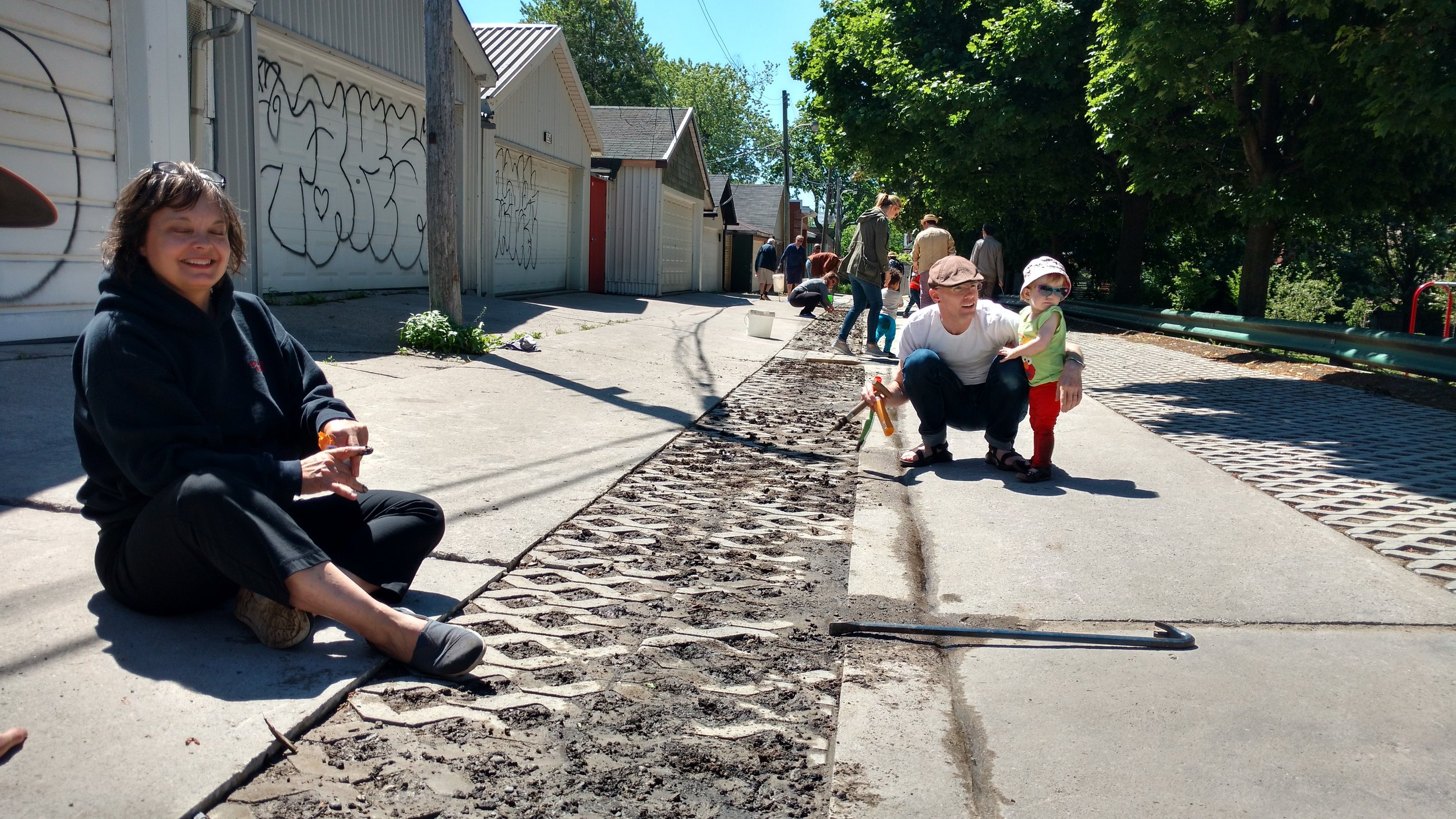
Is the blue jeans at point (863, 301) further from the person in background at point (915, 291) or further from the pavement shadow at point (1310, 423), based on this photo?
the pavement shadow at point (1310, 423)

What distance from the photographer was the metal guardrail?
998 cm

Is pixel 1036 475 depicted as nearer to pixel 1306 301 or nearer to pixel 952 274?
pixel 952 274

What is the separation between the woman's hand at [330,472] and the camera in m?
2.65

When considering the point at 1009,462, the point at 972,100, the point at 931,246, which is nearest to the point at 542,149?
the point at 972,100

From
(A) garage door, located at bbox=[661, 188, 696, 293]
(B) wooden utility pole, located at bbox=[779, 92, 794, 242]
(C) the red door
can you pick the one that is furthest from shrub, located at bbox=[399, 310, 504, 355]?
(B) wooden utility pole, located at bbox=[779, 92, 794, 242]

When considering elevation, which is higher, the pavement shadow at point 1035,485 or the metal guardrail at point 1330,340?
the metal guardrail at point 1330,340

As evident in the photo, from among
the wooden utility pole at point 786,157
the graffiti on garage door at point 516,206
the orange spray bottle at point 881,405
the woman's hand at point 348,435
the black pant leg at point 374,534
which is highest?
the wooden utility pole at point 786,157

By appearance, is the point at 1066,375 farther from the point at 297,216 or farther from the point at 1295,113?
the point at 1295,113

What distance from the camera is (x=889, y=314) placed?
12.4m

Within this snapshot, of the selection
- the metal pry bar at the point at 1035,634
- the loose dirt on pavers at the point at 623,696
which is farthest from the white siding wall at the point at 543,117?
Answer: the metal pry bar at the point at 1035,634

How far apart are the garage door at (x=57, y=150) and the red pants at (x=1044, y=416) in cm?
651

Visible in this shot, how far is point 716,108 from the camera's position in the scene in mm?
73375

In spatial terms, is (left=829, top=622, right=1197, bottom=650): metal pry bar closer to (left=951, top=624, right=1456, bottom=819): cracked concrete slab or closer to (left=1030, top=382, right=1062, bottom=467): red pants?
(left=951, top=624, right=1456, bottom=819): cracked concrete slab

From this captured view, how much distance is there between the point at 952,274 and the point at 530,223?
1385 centimetres
